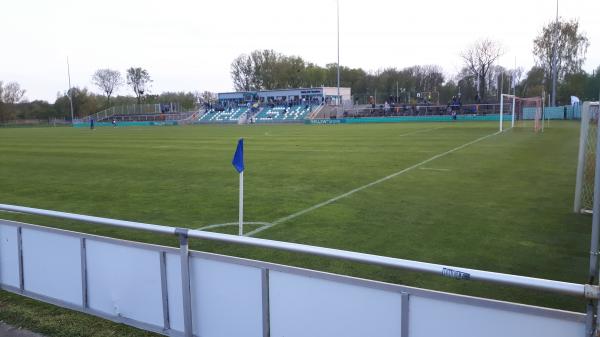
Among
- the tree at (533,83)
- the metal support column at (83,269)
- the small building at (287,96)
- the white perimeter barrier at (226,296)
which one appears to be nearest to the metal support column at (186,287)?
the white perimeter barrier at (226,296)

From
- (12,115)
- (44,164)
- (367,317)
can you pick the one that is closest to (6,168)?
(44,164)

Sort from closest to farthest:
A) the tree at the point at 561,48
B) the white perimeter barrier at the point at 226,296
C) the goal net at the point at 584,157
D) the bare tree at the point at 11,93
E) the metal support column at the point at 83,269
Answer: the white perimeter barrier at the point at 226,296
the metal support column at the point at 83,269
the goal net at the point at 584,157
the tree at the point at 561,48
the bare tree at the point at 11,93

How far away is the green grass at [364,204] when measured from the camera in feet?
19.0

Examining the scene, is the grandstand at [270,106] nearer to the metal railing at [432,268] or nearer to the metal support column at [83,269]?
the metal support column at [83,269]

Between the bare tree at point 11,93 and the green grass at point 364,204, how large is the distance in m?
92.3

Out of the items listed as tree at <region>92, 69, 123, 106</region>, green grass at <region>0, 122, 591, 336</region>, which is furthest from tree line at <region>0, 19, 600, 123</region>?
green grass at <region>0, 122, 591, 336</region>

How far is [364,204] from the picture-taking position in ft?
31.3

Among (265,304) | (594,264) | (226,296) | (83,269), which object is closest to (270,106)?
(83,269)

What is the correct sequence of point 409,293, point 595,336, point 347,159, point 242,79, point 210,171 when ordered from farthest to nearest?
point 242,79 → point 347,159 → point 210,171 → point 409,293 → point 595,336

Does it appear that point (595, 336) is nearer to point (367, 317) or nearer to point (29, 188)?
point (367, 317)

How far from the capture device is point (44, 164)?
18453 mm

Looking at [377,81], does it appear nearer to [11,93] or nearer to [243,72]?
[243,72]

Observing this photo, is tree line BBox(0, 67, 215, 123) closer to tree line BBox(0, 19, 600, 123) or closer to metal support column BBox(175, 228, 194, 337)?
tree line BBox(0, 19, 600, 123)

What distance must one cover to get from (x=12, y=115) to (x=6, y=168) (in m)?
92.2
